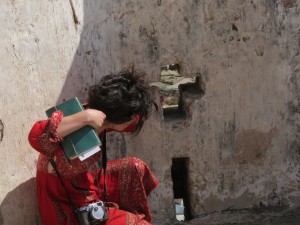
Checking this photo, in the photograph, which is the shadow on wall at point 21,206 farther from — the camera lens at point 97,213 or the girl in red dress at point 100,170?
the camera lens at point 97,213

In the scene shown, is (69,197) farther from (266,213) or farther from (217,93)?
(266,213)

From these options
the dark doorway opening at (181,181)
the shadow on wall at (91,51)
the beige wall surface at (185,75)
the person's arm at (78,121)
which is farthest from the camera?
the dark doorway opening at (181,181)

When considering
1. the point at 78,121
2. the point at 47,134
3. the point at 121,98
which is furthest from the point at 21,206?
the point at 121,98

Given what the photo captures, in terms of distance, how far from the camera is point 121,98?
97.4 inches

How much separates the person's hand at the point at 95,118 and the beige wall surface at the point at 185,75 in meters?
0.49

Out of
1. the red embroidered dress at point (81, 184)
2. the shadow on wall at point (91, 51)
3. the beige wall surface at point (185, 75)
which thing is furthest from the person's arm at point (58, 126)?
the shadow on wall at point (91, 51)

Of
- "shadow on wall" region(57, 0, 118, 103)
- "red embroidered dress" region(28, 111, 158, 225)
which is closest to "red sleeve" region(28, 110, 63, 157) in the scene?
"red embroidered dress" region(28, 111, 158, 225)

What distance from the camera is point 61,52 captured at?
2889mm

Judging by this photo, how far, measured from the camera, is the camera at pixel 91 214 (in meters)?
2.61

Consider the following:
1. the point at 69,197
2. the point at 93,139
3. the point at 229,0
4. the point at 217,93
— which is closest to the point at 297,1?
the point at 229,0

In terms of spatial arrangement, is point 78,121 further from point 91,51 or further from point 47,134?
point 91,51

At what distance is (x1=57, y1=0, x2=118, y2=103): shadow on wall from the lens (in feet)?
9.64

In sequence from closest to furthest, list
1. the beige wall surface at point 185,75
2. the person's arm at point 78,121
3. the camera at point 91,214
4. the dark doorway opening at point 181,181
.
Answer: the person's arm at point 78,121 < the camera at point 91,214 < the beige wall surface at point 185,75 < the dark doorway opening at point 181,181

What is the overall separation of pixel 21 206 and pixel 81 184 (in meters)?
0.35
